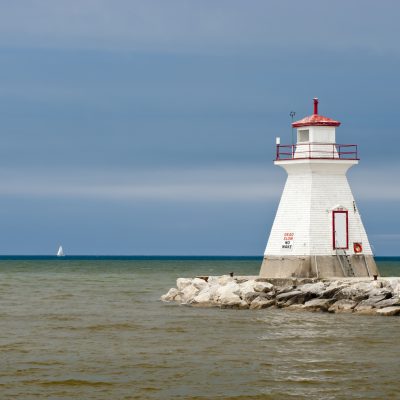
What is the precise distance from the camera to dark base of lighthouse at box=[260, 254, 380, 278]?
33656mm

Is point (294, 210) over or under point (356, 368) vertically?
over

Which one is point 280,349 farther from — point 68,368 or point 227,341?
point 68,368

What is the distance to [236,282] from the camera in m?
35.7

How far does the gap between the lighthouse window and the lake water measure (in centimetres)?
582

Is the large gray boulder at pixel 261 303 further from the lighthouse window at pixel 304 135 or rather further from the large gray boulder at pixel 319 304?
the lighthouse window at pixel 304 135

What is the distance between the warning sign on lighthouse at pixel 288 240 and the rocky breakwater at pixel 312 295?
115 cm

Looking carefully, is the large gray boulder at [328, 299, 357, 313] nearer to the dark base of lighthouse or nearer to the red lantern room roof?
the dark base of lighthouse

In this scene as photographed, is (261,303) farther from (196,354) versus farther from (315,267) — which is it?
(196,354)

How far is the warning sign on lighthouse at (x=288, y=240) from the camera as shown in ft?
112

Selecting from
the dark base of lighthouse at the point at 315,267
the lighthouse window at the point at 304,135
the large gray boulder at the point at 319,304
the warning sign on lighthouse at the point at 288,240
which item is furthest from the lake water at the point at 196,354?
the lighthouse window at the point at 304,135

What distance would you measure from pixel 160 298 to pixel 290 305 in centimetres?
1044

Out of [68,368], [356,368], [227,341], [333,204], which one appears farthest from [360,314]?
[68,368]

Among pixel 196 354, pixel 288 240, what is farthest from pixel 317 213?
pixel 196 354

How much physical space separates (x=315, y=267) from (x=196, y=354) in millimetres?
10851
